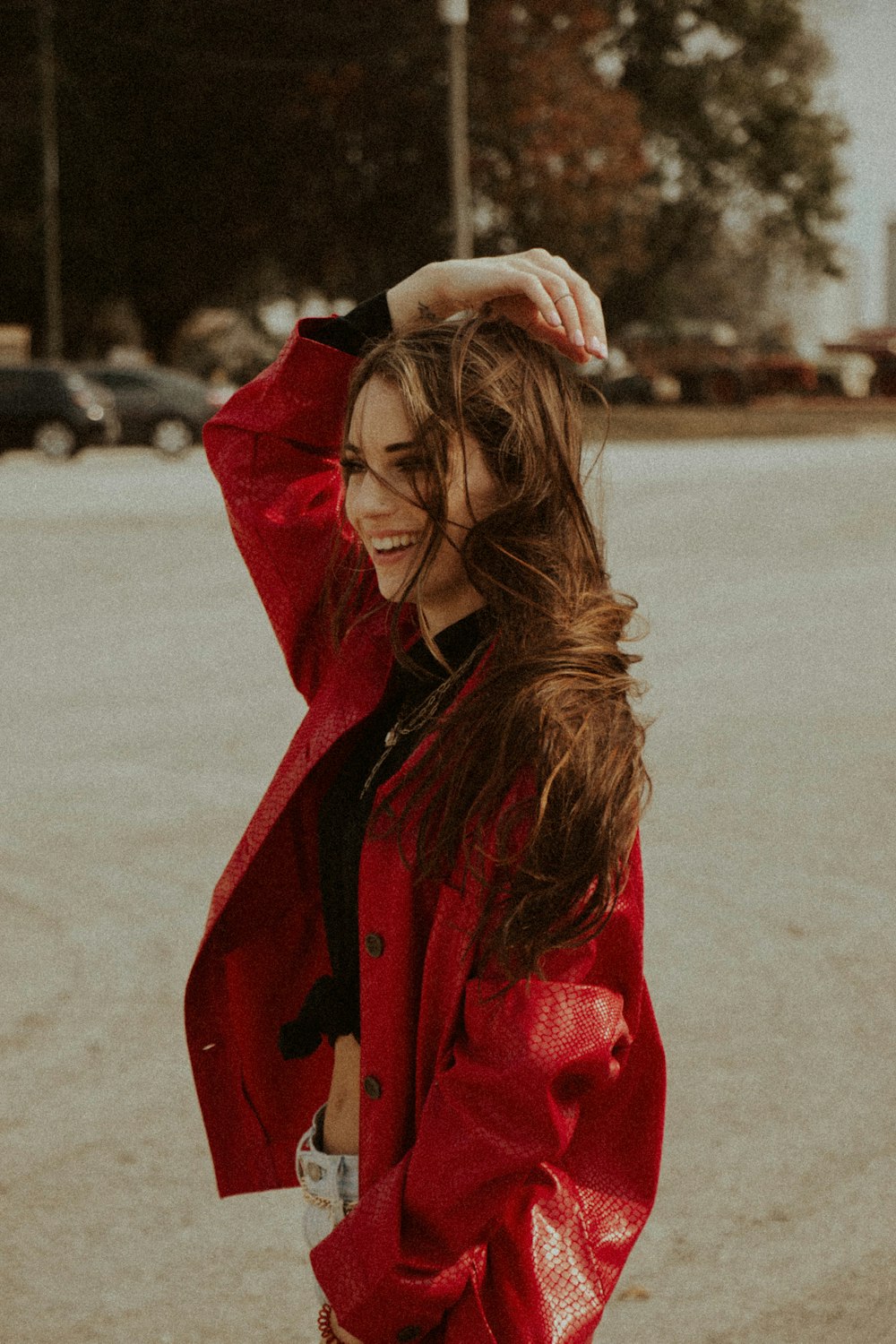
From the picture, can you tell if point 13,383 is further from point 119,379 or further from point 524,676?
point 524,676

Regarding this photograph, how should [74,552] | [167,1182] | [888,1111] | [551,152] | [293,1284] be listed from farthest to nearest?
[551,152], [74,552], [888,1111], [167,1182], [293,1284]

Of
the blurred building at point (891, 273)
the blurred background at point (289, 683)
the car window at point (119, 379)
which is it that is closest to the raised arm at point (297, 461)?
the blurred background at point (289, 683)

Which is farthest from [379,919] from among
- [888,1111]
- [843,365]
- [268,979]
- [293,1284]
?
[843,365]

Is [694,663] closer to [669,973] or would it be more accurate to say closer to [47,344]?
[669,973]

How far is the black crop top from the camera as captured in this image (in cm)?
194

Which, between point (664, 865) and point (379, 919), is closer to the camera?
point (379, 919)

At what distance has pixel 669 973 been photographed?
15.9 feet

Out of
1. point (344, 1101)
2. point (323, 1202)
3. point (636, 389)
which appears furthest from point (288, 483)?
point (636, 389)

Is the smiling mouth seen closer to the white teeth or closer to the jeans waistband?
the white teeth

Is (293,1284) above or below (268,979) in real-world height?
below

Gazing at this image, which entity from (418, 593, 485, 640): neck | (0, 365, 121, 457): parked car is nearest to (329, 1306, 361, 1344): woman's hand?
(418, 593, 485, 640): neck

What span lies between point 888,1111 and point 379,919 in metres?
2.56

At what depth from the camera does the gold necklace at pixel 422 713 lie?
6.15ft

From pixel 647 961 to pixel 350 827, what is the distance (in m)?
3.12
